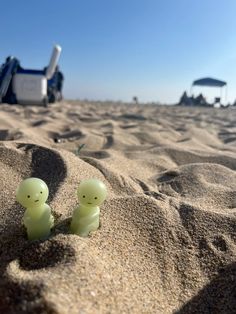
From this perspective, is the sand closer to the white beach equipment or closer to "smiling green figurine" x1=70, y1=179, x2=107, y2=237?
"smiling green figurine" x1=70, y1=179, x2=107, y2=237

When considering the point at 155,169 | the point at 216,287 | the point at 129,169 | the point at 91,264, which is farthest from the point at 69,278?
the point at 155,169

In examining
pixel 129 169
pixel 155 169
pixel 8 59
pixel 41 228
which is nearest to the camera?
pixel 41 228

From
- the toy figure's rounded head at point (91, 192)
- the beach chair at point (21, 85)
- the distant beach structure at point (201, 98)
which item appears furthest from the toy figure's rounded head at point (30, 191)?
the distant beach structure at point (201, 98)

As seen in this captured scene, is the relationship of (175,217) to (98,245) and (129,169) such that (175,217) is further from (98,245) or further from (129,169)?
(129,169)

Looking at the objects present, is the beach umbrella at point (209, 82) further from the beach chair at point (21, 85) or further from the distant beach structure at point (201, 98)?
the beach chair at point (21, 85)

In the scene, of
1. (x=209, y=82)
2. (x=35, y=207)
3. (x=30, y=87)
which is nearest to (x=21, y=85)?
(x=30, y=87)

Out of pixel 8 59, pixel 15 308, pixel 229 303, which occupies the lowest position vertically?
Result: pixel 229 303
